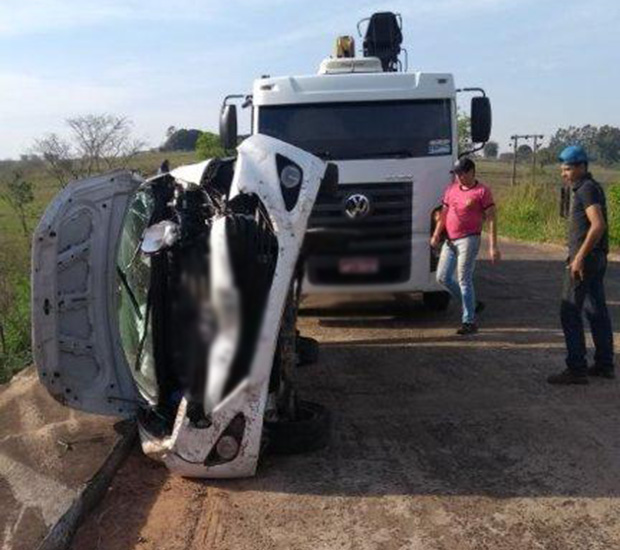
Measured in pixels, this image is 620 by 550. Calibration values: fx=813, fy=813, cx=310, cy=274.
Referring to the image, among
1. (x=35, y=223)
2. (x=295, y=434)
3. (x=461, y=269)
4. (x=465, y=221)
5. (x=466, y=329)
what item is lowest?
(x=466, y=329)

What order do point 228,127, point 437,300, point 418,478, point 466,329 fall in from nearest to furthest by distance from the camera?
1. point 418,478
2. point 466,329
3. point 228,127
4. point 437,300

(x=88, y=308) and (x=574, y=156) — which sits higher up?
(x=574, y=156)

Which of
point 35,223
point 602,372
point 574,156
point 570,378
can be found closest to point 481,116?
point 574,156

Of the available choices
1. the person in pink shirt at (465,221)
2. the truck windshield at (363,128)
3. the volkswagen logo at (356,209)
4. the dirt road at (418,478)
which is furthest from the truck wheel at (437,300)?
the volkswagen logo at (356,209)

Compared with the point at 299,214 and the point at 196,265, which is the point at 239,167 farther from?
the point at 196,265

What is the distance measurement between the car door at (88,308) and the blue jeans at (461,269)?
4039 millimetres

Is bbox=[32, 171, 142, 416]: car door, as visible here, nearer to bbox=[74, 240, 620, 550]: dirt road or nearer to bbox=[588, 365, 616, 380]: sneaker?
bbox=[74, 240, 620, 550]: dirt road

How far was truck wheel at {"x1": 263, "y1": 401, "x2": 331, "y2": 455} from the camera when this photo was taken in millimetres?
4961

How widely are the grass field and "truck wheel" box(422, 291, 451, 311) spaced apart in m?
2.58

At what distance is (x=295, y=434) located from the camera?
497 centimetres

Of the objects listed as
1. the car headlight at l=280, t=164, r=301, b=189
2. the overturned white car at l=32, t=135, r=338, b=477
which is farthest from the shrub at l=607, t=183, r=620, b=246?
the car headlight at l=280, t=164, r=301, b=189

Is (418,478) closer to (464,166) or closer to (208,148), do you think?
(464,166)

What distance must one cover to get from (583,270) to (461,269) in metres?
1.98

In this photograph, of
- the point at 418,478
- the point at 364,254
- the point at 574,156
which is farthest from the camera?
A: the point at 574,156
